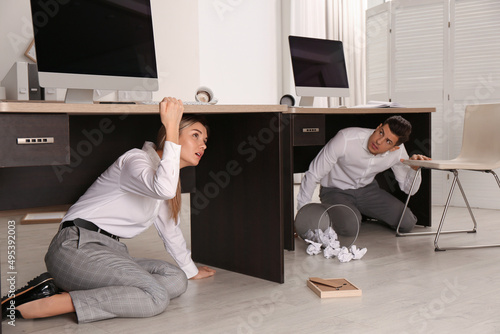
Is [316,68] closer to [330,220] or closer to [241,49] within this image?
[330,220]

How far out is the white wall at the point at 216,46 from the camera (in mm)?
5527

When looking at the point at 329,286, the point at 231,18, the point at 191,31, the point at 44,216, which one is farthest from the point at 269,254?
the point at 231,18

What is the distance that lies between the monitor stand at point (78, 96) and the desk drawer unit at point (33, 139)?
0.21 m

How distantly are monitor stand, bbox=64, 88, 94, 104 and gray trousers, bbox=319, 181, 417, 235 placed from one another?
6.24 ft

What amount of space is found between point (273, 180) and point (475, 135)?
5.64 ft

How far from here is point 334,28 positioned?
6762 millimetres

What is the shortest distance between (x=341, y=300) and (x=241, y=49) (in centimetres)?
462

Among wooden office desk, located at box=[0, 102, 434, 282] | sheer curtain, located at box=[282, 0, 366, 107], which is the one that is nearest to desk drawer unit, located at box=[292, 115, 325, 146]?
wooden office desk, located at box=[0, 102, 434, 282]

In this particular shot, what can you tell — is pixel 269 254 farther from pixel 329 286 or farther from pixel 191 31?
pixel 191 31

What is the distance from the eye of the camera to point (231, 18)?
20.3ft

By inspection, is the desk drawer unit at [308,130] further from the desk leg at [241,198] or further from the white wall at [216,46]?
the white wall at [216,46]

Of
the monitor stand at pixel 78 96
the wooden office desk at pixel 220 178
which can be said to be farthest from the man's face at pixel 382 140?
the monitor stand at pixel 78 96

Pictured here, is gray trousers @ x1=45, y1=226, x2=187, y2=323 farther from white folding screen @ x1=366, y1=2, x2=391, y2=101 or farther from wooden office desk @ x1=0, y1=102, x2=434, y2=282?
white folding screen @ x1=366, y1=2, x2=391, y2=101

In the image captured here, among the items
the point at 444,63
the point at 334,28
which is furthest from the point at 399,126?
the point at 334,28
